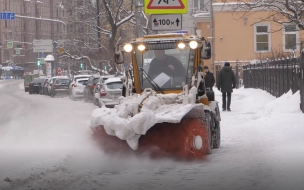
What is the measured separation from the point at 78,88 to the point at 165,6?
25622 millimetres

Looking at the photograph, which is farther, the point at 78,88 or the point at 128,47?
the point at 78,88

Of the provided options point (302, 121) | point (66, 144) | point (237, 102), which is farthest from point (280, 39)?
point (66, 144)

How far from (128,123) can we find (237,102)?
18558mm

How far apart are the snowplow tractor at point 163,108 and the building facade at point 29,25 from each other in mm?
58254

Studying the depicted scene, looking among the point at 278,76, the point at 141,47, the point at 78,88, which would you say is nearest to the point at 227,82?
the point at 278,76

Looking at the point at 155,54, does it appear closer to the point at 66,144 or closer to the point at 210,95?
the point at 210,95

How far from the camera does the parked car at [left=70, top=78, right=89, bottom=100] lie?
137ft

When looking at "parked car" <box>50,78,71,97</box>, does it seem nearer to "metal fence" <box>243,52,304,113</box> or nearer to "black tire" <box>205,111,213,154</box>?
"metal fence" <box>243,52,304,113</box>

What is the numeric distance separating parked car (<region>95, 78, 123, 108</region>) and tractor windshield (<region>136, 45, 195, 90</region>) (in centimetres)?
1487

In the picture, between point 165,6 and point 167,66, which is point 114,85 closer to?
point 165,6

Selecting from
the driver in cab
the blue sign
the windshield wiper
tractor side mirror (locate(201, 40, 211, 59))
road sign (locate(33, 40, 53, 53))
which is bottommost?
the windshield wiper

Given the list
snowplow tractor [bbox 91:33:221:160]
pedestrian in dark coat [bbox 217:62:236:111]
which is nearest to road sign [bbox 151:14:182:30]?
snowplow tractor [bbox 91:33:221:160]

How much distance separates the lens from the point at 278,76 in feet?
96.0

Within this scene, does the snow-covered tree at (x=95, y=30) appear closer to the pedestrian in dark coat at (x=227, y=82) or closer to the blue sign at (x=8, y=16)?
the blue sign at (x=8, y=16)
